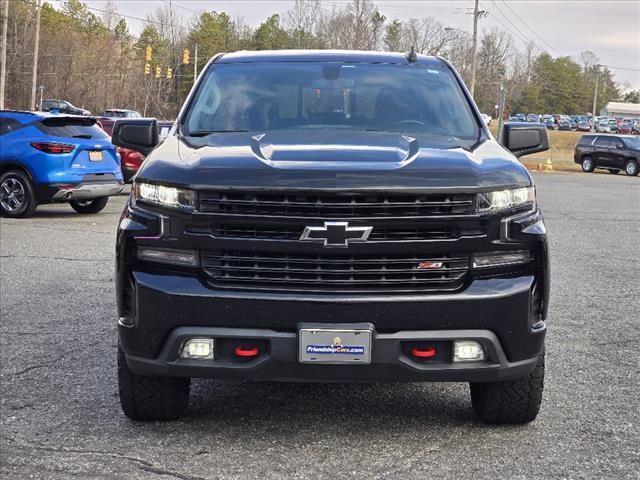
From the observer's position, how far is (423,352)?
3998mm

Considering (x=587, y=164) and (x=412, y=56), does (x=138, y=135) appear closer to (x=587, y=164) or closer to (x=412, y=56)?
(x=412, y=56)

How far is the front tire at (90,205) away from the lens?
15898 millimetres

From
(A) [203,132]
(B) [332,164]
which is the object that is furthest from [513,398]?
(A) [203,132]

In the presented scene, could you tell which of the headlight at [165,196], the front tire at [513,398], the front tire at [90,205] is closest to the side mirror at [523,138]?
the front tire at [513,398]

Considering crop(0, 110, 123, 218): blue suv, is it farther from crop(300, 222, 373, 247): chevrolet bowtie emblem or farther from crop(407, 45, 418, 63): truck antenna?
crop(300, 222, 373, 247): chevrolet bowtie emblem

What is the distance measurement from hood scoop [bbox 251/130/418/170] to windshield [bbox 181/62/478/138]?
37 centimetres

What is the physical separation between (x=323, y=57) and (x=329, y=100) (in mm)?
548

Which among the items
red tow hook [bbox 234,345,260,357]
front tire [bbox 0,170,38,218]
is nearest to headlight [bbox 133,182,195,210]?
red tow hook [bbox 234,345,260,357]

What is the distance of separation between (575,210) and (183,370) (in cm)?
1634

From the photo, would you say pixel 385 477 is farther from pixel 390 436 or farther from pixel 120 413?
pixel 120 413

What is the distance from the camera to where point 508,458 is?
13.6 ft

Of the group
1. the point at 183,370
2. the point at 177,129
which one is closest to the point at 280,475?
the point at 183,370

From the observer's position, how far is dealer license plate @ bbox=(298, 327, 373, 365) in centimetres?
389

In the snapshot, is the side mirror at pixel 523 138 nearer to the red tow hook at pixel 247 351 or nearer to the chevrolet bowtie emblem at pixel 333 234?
the chevrolet bowtie emblem at pixel 333 234
